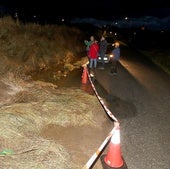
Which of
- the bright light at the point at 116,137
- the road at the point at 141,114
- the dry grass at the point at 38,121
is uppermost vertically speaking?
the bright light at the point at 116,137

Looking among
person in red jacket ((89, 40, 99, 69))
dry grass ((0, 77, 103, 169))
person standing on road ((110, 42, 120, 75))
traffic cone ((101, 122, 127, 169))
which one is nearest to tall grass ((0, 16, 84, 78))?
person in red jacket ((89, 40, 99, 69))

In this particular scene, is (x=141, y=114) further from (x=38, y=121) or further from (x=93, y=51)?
(x=93, y=51)

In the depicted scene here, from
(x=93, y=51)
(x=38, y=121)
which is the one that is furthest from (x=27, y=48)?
(x=38, y=121)

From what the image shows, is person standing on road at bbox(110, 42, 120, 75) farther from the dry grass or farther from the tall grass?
the dry grass

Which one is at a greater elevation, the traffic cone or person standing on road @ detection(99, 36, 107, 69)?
the traffic cone

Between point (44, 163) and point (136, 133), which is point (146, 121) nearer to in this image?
point (136, 133)

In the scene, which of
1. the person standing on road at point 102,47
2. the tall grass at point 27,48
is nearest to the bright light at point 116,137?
the tall grass at point 27,48

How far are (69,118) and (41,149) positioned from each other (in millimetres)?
2398

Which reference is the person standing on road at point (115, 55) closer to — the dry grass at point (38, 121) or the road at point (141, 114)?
the road at point (141, 114)

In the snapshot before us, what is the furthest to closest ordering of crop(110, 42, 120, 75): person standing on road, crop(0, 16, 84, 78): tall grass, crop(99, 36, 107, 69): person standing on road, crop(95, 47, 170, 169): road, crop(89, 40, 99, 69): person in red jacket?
crop(99, 36, 107, 69): person standing on road → crop(89, 40, 99, 69): person in red jacket → crop(110, 42, 120, 75): person standing on road → crop(0, 16, 84, 78): tall grass → crop(95, 47, 170, 169): road

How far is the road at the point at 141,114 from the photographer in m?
6.99

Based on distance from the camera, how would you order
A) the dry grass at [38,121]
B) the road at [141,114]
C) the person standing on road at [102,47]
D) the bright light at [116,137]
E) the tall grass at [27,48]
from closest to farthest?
the dry grass at [38,121], the bright light at [116,137], the road at [141,114], the tall grass at [27,48], the person standing on road at [102,47]

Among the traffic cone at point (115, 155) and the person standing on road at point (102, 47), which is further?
the person standing on road at point (102, 47)

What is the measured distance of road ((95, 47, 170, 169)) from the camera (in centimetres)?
699
